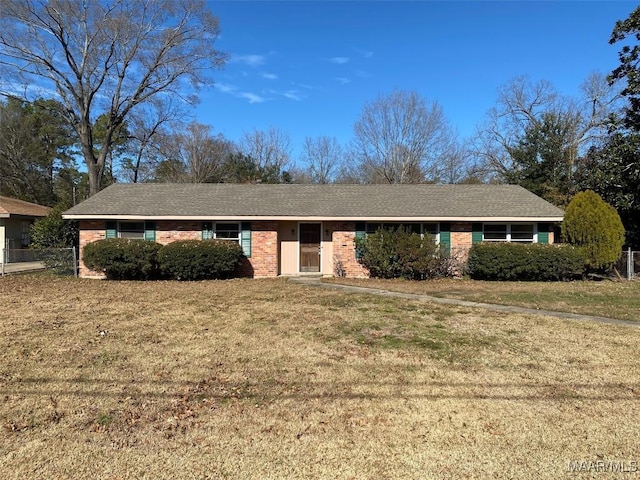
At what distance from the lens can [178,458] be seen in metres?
3.21

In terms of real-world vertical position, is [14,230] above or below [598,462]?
above

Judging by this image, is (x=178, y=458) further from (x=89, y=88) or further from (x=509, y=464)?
(x=89, y=88)

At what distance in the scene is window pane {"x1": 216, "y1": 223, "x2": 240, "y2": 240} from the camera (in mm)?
15461

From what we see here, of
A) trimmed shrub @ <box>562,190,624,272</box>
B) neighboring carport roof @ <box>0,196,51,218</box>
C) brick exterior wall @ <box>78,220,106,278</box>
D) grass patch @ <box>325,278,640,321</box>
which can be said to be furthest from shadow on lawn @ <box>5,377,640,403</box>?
neighboring carport roof @ <box>0,196,51,218</box>

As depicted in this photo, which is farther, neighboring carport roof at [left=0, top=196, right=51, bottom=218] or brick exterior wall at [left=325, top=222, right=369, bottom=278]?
neighboring carport roof at [left=0, top=196, right=51, bottom=218]

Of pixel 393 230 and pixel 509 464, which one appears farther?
pixel 393 230

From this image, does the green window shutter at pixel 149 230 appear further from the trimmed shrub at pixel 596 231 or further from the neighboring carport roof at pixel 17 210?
the trimmed shrub at pixel 596 231

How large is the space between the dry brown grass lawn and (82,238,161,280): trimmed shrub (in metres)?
5.85

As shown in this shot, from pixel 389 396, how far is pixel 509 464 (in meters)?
1.39

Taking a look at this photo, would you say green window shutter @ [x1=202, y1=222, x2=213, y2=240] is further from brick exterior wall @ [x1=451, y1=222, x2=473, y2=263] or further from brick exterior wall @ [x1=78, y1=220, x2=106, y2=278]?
brick exterior wall @ [x1=451, y1=222, x2=473, y2=263]

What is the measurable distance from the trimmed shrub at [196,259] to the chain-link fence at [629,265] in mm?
13487

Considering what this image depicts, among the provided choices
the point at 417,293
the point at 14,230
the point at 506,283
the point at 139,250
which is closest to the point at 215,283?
the point at 139,250

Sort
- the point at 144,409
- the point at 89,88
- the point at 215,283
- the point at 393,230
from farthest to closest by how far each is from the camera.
Answer: the point at 89,88 < the point at 393,230 < the point at 215,283 < the point at 144,409

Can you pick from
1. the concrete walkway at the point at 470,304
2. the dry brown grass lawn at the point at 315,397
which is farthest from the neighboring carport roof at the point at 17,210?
the dry brown grass lawn at the point at 315,397
